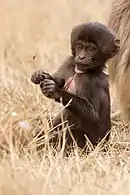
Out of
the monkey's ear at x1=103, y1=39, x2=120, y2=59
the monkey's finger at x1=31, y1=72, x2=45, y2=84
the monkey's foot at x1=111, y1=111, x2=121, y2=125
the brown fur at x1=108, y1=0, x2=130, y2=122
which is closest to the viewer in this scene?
the monkey's finger at x1=31, y1=72, x2=45, y2=84

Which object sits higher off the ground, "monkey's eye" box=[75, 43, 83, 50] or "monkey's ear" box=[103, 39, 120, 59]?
"monkey's eye" box=[75, 43, 83, 50]

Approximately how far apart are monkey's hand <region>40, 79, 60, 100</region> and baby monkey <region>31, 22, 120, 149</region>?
0.07 meters

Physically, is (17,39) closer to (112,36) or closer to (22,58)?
(22,58)

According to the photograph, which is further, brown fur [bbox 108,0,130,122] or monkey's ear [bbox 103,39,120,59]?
brown fur [bbox 108,0,130,122]

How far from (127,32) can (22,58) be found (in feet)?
6.45

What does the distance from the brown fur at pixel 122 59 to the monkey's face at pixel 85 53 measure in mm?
306

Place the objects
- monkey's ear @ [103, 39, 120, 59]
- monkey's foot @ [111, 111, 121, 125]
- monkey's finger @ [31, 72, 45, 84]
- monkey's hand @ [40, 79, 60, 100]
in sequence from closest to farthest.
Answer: monkey's hand @ [40, 79, 60, 100], monkey's finger @ [31, 72, 45, 84], monkey's ear @ [103, 39, 120, 59], monkey's foot @ [111, 111, 121, 125]

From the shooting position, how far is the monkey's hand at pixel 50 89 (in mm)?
3984

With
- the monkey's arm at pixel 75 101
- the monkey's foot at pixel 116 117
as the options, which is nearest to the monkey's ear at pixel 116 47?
the monkey's arm at pixel 75 101

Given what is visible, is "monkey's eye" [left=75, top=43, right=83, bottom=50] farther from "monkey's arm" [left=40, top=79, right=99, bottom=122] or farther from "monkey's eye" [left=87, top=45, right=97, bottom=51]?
"monkey's arm" [left=40, top=79, right=99, bottom=122]

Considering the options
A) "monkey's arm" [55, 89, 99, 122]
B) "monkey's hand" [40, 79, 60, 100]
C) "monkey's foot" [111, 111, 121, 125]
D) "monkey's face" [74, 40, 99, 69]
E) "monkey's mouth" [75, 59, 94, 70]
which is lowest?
"monkey's foot" [111, 111, 121, 125]

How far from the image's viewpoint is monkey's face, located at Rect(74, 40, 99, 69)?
4.18m

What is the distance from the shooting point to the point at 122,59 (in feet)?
14.8

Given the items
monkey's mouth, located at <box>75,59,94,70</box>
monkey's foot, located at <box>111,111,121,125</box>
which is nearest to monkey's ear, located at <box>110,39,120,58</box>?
monkey's mouth, located at <box>75,59,94,70</box>
